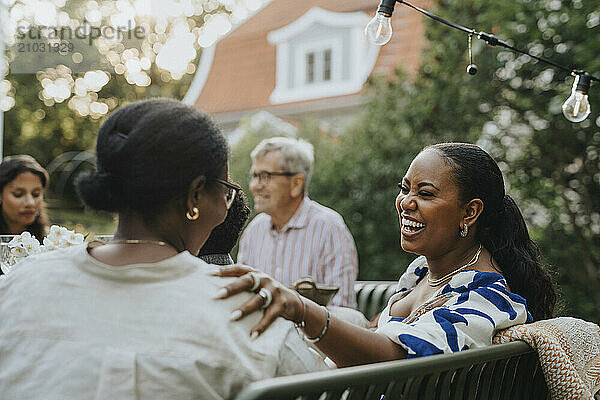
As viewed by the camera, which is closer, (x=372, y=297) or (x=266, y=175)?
(x=372, y=297)

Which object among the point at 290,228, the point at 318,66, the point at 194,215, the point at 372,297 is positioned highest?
the point at 318,66

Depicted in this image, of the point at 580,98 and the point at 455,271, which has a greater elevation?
the point at 580,98

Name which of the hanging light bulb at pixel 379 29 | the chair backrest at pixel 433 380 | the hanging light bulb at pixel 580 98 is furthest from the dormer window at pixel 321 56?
the chair backrest at pixel 433 380

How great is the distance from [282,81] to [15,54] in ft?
26.5

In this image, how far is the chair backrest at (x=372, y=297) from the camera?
4570 millimetres

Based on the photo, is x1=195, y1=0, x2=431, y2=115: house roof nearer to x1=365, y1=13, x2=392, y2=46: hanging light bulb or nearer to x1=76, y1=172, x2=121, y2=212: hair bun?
x1=365, y1=13, x2=392, y2=46: hanging light bulb

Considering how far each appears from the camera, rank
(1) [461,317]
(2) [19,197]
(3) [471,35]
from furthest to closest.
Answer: (2) [19,197] < (3) [471,35] < (1) [461,317]

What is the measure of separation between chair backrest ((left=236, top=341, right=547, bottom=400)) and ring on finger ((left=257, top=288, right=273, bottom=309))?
21cm

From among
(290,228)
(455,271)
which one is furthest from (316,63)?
(455,271)

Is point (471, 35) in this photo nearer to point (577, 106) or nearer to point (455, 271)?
point (577, 106)

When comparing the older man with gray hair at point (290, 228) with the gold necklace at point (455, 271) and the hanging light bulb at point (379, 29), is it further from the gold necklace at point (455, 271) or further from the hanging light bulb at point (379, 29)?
the gold necklace at point (455, 271)

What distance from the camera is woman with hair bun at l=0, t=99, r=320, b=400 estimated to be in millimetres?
1498

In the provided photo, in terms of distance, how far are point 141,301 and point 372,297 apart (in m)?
3.21

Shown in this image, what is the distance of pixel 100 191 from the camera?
1.64 m
